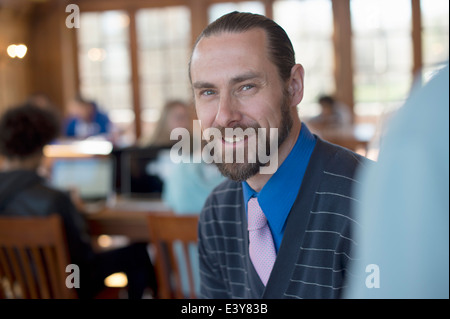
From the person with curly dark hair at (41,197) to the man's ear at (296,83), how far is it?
4.48ft

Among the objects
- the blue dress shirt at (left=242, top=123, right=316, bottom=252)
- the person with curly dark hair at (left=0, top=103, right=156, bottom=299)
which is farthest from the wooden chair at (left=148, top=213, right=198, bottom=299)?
the blue dress shirt at (left=242, top=123, right=316, bottom=252)

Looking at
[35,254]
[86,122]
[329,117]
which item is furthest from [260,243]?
[86,122]

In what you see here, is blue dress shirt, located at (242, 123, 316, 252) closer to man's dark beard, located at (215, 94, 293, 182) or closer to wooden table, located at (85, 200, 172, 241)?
man's dark beard, located at (215, 94, 293, 182)

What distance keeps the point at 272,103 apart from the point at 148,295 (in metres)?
2.02

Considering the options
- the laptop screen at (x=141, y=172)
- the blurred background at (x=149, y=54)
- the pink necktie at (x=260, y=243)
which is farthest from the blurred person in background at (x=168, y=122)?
the blurred background at (x=149, y=54)

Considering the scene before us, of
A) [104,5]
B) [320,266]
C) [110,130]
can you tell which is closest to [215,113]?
[320,266]

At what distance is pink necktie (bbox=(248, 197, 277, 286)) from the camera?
0.96m

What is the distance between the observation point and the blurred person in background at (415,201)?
0.28 metres

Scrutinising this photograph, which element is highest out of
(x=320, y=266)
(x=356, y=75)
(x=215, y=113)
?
(x=356, y=75)

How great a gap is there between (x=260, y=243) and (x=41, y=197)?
1403 mm

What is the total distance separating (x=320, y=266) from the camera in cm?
91

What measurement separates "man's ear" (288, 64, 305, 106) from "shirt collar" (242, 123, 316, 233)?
10 cm

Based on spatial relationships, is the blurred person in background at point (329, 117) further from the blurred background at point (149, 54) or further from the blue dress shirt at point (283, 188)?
the blue dress shirt at point (283, 188)
